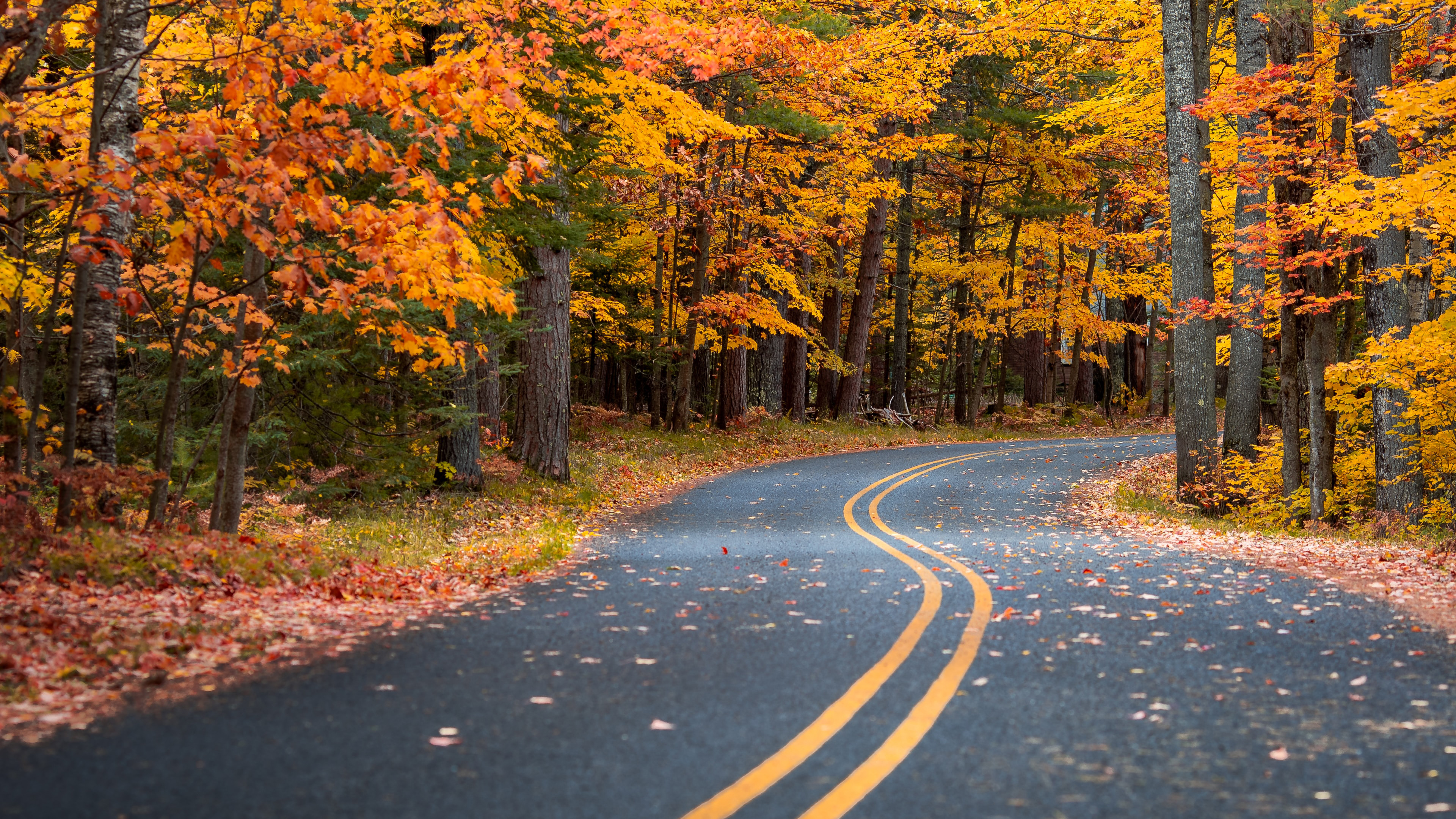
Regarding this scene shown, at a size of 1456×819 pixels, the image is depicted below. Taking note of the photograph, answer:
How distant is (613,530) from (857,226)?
18.7 metres

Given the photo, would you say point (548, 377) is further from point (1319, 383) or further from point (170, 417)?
point (1319, 383)

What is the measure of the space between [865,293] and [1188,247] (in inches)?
599

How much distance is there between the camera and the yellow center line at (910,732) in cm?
402

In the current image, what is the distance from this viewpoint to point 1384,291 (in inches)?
581

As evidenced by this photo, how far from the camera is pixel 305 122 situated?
29.5 ft

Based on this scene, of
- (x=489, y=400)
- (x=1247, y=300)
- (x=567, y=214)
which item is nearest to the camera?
(x=1247, y=300)

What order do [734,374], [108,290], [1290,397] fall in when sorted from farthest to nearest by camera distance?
[734,374]
[1290,397]
[108,290]

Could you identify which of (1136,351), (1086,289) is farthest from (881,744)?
(1136,351)

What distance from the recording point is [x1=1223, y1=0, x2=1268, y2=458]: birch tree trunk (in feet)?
52.6

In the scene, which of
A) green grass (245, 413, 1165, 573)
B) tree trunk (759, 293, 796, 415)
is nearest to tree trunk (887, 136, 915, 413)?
green grass (245, 413, 1165, 573)

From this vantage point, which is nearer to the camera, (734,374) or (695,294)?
(695,294)

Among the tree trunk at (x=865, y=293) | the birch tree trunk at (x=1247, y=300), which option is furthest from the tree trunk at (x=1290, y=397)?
the tree trunk at (x=865, y=293)

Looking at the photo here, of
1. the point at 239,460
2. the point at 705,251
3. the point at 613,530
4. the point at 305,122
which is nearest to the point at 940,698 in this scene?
the point at 305,122

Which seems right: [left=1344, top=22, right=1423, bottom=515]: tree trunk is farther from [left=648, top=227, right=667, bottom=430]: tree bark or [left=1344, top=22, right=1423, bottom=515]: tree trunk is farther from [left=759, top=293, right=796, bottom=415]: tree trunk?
[left=759, top=293, right=796, bottom=415]: tree trunk
